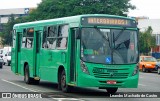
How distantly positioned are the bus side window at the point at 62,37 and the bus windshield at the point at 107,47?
135 cm

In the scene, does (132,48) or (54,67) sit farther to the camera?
(54,67)

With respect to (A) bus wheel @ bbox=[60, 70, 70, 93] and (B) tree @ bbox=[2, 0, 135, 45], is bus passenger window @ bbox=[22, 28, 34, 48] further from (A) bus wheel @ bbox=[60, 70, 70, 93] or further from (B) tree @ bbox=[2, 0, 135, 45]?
(B) tree @ bbox=[2, 0, 135, 45]

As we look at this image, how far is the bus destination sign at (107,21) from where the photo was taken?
1682 cm

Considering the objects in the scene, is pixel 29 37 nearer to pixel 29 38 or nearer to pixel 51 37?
pixel 29 38

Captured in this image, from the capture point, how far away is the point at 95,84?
644 inches

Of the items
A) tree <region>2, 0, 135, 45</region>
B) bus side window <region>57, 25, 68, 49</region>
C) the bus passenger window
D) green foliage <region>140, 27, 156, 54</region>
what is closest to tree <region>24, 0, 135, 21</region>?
tree <region>2, 0, 135, 45</region>

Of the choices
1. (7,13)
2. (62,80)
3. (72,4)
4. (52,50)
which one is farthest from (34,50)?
(7,13)

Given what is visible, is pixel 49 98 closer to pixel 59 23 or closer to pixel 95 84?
pixel 95 84

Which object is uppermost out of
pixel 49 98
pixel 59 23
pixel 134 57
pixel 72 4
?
pixel 72 4

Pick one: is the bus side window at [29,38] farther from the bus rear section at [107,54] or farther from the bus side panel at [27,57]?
the bus rear section at [107,54]

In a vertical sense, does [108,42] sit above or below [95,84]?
above

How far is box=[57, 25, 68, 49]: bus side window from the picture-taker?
1784 centimetres

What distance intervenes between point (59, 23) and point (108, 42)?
2746 millimetres

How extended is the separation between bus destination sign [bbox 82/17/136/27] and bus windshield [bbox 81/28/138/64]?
227 mm
